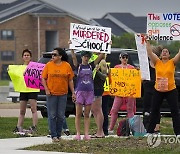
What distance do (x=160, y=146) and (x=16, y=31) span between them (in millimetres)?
82784

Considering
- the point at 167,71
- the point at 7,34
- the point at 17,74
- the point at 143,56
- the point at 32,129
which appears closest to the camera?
the point at 167,71

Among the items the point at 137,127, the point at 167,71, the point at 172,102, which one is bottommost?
the point at 137,127

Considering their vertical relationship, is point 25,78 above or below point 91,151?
above

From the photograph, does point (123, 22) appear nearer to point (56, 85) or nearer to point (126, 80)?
point (126, 80)

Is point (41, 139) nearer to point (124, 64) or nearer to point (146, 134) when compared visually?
point (146, 134)

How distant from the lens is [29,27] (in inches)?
3824

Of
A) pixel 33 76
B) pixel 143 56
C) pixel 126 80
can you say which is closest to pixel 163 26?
pixel 143 56

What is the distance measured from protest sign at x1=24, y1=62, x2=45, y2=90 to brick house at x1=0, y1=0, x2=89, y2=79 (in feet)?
247

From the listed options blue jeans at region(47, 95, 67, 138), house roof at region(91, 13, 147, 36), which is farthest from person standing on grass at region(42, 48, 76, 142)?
house roof at region(91, 13, 147, 36)

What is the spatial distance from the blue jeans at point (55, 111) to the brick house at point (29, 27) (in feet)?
258

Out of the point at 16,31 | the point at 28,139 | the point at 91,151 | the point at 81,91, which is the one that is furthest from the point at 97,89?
the point at 16,31

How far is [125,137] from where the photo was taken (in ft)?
54.3

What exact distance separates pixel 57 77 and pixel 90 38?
2052mm

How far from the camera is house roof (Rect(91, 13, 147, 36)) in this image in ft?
379
